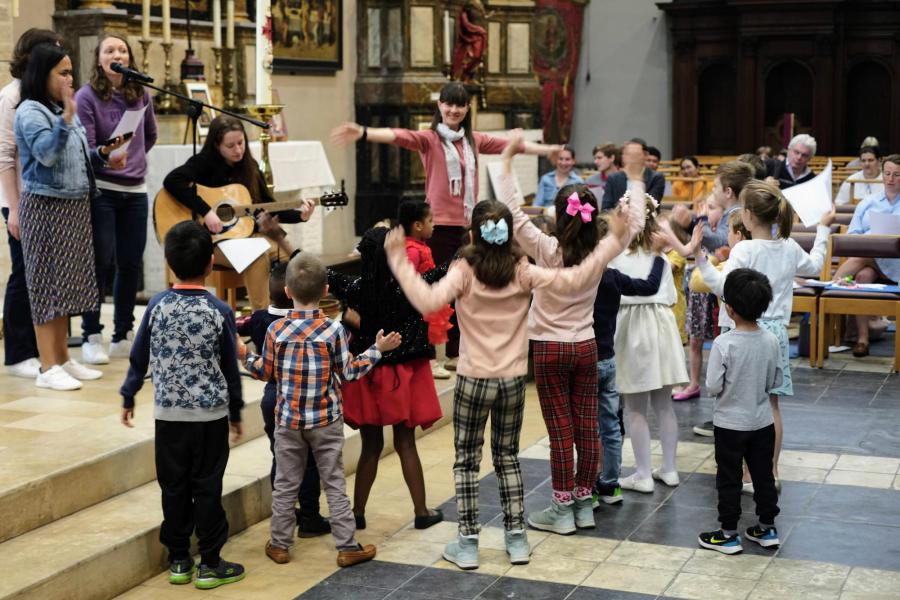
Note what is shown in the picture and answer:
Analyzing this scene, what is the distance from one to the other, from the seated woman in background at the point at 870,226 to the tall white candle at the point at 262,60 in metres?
4.59

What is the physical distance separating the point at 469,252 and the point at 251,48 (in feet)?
21.5

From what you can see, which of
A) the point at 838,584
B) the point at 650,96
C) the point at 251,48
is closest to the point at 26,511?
the point at 838,584

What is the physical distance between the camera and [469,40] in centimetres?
1343

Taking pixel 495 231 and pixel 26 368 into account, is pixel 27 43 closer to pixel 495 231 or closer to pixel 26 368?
pixel 26 368

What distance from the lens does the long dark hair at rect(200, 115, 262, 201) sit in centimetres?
610

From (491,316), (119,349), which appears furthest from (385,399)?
(119,349)

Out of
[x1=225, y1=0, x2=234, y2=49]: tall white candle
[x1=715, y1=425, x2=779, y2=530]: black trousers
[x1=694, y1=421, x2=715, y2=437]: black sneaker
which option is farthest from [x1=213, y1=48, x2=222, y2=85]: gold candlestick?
[x1=715, y1=425, x2=779, y2=530]: black trousers

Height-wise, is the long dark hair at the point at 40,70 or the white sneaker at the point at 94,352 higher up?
the long dark hair at the point at 40,70

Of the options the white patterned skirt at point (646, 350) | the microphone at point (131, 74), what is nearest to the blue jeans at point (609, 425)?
the white patterned skirt at point (646, 350)

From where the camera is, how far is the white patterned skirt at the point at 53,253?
543cm

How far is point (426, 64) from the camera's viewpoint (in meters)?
12.5

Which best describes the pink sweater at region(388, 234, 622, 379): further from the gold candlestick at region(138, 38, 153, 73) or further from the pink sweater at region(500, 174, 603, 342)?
the gold candlestick at region(138, 38, 153, 73)

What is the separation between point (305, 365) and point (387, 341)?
30cm

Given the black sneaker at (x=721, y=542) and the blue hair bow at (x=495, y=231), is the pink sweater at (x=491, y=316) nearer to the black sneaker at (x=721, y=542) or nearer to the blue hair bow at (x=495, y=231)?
the blue hair bow at (x=495, y=231)
